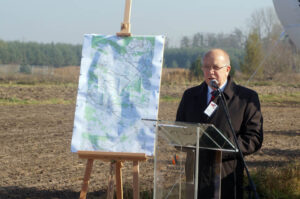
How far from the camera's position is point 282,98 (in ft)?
74.4

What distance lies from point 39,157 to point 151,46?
4.52 metres

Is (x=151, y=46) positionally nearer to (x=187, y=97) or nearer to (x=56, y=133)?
(x=187, y=97)

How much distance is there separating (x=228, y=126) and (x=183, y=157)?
1.82ft

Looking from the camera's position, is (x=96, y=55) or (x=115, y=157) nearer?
(x=115, y=157)

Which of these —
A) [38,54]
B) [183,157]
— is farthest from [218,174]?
[38,54]

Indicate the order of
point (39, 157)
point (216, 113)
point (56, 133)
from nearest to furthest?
point (216, 113), point (39, 157), point (56, 133)

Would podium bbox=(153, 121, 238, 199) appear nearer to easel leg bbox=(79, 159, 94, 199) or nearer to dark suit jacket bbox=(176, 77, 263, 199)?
dark suit jacket bbox=(176, 77, 263, 199)

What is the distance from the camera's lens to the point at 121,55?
564 centimetres

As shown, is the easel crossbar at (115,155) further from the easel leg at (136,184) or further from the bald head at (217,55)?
the bald head at (217,55)

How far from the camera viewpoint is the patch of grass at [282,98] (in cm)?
2200

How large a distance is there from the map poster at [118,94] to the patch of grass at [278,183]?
5.51 feet

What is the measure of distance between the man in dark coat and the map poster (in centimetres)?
118

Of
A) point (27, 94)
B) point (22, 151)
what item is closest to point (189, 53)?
point (27, 94)

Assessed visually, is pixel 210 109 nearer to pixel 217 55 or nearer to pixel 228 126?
pixel 228 126
